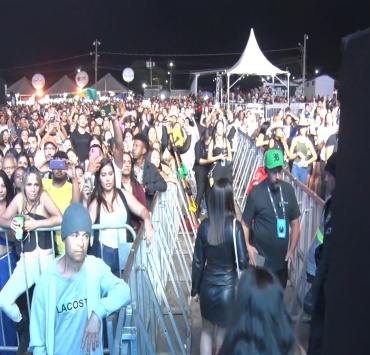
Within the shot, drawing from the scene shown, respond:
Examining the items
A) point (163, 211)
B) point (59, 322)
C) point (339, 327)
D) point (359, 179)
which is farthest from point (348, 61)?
point (163, 211)

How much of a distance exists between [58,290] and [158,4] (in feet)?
225

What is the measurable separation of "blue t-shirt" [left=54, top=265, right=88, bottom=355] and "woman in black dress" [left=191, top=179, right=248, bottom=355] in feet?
3.81

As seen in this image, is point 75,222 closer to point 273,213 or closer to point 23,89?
point 273,213

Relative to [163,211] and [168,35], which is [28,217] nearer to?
[163,211]

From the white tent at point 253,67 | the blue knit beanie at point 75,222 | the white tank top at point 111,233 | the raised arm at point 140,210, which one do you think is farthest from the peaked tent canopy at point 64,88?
the blue knit beanie at point 75,222

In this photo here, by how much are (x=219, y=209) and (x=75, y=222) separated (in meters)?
1.29

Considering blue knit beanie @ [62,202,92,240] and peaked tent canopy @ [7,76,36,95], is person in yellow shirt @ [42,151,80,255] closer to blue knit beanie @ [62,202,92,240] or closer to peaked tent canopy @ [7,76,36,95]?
blue knit beanie @ [62,202,92,240]

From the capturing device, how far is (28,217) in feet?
14.5

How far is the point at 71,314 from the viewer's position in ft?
10.6

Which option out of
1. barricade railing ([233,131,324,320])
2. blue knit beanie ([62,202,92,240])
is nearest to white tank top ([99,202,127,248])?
blue knit beanie ([62,202,92,240])

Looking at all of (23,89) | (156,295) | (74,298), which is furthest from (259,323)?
(23,89)

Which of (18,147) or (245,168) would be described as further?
(245,168)

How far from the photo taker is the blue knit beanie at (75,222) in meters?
3.23

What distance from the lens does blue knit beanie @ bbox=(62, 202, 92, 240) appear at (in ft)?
10.6
